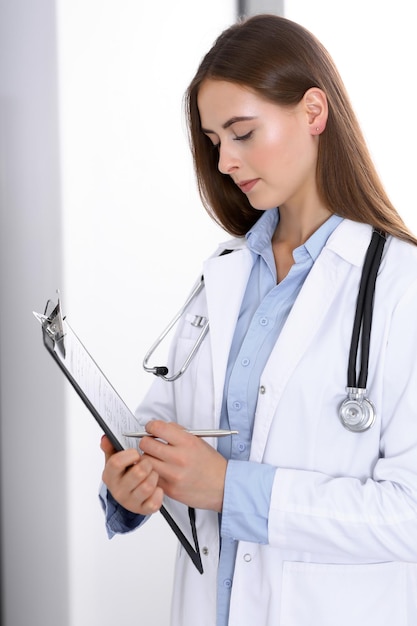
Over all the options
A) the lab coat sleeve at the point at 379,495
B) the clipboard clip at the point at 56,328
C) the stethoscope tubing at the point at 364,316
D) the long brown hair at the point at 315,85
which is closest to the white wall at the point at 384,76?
the long brown hair at the point at 315,85

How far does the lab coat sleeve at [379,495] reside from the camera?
112 centimetres

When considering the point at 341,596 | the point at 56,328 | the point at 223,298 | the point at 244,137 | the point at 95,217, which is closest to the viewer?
the point at 56,328

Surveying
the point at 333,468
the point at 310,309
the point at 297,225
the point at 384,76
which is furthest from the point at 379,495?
the point at 384,76

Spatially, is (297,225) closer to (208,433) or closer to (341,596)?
(208,433)

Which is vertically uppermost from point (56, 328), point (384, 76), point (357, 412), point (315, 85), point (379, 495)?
point (384, 76)

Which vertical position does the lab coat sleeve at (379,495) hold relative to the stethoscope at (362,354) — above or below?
below

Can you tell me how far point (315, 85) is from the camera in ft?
4.26

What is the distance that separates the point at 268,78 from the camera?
1.27 meters

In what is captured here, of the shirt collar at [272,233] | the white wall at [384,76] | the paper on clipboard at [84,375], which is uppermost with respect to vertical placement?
the white wall at [384,76]

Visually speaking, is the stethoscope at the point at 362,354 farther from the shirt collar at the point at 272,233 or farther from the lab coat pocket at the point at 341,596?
the lab coat pocket at the point at 341,596

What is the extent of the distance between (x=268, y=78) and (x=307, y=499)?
66 centimetres

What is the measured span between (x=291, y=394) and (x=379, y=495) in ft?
0.66

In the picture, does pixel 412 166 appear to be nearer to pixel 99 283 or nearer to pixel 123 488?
pixel 99 283

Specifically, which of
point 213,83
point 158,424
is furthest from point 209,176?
point 158,424
